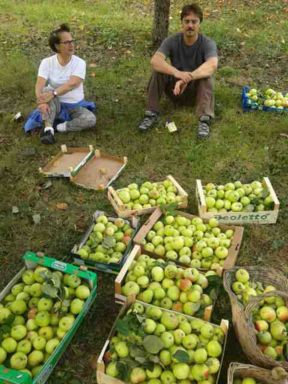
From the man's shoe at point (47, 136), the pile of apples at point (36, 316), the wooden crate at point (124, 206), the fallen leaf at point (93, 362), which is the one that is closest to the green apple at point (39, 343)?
the pile of apples at point (36, 316)

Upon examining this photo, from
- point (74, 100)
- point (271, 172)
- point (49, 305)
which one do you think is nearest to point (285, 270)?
point (271, 172)

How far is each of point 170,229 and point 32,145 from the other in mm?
2815

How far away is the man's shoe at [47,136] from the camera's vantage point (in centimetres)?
579

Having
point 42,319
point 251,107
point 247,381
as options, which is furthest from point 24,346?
point 251,107

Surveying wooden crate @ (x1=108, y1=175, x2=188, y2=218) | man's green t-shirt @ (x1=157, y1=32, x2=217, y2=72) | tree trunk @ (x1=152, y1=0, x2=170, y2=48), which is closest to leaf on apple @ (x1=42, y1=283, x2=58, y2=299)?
wooden crate @ (x1=108, y1=175, x2=188, y2=218)

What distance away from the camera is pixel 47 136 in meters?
5.79

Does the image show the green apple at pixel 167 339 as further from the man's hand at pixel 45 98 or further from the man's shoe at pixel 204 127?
the man's hand at pixel 45 98

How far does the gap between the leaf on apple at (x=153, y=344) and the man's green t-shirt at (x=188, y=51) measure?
4238 mm

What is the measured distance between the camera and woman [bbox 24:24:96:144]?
18.3ft

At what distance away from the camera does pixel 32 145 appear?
587cm

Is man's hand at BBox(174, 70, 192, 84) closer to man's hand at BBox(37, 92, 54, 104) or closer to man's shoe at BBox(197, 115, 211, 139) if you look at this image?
man's shoe at BBox(197, 115, 211, 139)

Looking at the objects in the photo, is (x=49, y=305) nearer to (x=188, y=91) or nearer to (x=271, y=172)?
(x=271, y=172)

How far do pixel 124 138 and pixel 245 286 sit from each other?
10.6ft

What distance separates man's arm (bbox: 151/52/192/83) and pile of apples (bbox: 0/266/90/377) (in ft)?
10.9
